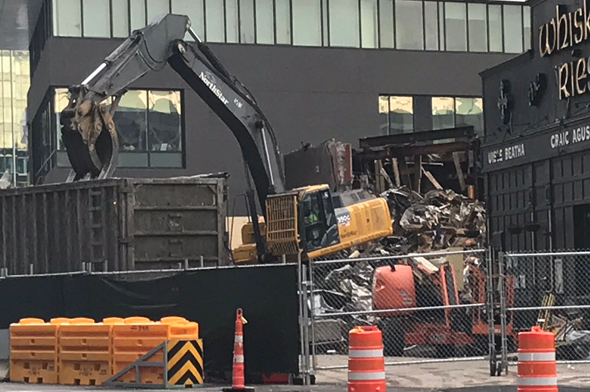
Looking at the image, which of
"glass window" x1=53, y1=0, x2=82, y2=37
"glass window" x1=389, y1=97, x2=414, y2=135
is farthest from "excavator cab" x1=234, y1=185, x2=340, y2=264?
"glass window" x1=389, y1=97, x2=414, y2=135

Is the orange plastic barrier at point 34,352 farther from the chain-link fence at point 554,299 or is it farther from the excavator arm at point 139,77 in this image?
the chain-link fence at point 554,299

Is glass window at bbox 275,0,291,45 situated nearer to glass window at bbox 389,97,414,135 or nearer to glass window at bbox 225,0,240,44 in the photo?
glass window at bbox 225,0,240,44

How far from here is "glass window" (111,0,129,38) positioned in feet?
166

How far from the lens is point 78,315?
2088cm

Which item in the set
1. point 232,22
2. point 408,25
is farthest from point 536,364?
point 408,25

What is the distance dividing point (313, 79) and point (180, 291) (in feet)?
115

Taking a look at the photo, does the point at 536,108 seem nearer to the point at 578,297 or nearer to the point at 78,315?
the point at 578,297

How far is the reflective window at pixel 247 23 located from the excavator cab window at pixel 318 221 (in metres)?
25.7

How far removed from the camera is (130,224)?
24.5 metres

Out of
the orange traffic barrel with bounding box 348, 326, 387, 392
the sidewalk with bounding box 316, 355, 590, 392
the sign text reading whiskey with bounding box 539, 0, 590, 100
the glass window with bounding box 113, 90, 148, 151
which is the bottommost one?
the sidewalk with bounding box 316, 355, 590, 392

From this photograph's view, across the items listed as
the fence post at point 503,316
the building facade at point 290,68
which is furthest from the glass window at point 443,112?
the fence post at point 503,316

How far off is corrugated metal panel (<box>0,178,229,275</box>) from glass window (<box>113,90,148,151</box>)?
79.6 ft

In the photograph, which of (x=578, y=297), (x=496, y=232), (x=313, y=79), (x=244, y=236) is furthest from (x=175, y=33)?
(x=313, y=79)

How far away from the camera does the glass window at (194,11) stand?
169ft
